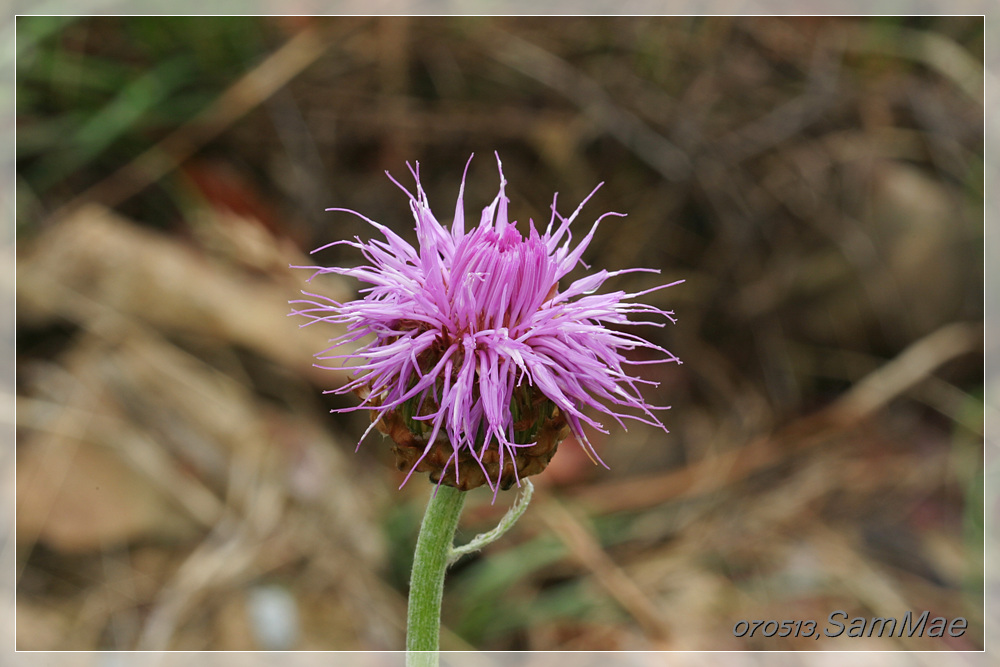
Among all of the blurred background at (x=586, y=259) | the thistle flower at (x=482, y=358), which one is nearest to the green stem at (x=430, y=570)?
the thistle flower at (x=482, y=358)

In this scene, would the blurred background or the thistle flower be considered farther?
the blurred background

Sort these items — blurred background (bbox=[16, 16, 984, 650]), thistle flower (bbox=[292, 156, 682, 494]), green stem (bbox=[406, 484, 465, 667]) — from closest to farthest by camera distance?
1. thistle flower (bbox=[292, 156, 682, 494])
2. green stem (bbox=[406, 484, 465, 667])
3. blurred background (bbox=[16, 16, 984, 650])

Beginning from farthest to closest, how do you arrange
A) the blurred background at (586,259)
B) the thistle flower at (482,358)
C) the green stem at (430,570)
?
1. the blurred background at (586,259)
2. the green stem at (430,570)
3. the thistle flower at (482,358)

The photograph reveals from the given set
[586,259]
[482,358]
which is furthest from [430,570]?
[586,259]

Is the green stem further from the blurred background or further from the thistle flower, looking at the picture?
the blurred background

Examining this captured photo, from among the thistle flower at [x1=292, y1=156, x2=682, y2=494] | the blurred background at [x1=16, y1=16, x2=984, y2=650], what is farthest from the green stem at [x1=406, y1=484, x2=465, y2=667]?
the blurred background at [x1=16, y1=16, x2=984, y2=650]

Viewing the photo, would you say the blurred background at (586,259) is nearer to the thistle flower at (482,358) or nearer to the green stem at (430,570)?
the thistle flower at (482,358)

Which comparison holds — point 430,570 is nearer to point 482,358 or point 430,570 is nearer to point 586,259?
point 482,358

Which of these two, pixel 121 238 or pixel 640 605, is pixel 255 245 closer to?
pixel 121 238
